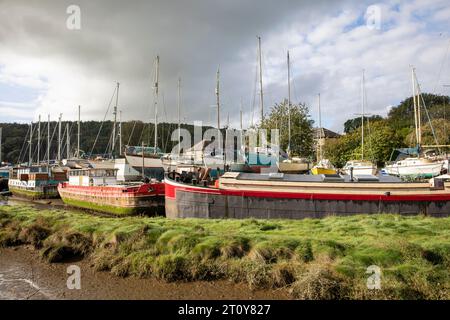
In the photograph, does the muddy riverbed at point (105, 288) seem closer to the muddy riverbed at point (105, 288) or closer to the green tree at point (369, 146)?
the muddy riverbed at point (105, 288)

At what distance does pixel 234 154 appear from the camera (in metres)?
38.1

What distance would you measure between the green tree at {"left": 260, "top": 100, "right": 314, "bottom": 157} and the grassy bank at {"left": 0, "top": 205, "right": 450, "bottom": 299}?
30992mm

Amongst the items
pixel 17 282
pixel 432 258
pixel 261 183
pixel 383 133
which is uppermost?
pixel 383 133

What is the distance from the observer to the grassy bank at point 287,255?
7.12 meters

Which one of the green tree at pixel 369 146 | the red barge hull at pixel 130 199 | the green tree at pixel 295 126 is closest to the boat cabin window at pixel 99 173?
the red barge hull at pixel 130 199

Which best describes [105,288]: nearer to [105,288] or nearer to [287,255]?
[105,288]

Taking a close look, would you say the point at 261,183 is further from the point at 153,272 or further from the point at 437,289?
the point at 437,289

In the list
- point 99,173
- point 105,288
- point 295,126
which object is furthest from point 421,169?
point 99,173

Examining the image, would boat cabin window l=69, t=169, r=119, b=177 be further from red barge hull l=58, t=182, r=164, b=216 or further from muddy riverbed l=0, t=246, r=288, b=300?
muddy riverbed l=0, t=246, r=288, b=300

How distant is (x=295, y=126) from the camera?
143 feet

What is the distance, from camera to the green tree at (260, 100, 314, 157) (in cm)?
4309

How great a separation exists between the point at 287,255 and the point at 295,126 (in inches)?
1430
